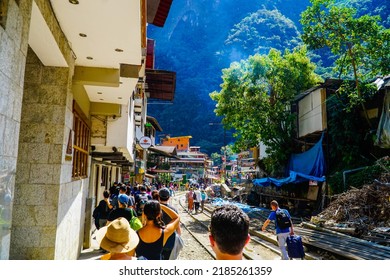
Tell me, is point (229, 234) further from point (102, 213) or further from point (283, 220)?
point (102, 213)

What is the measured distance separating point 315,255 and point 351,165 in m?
7.95

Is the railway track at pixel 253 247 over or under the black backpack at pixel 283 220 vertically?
under

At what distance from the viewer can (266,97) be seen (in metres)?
20.7

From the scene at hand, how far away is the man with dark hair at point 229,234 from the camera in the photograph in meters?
2.13

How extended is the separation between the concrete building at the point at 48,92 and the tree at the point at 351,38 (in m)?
12.1

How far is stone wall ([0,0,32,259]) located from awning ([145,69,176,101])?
16.8m

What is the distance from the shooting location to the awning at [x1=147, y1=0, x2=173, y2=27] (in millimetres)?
9247

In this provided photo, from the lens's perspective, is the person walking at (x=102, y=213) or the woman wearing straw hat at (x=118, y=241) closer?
the woman wearing straw hat at (x=118, y=241)

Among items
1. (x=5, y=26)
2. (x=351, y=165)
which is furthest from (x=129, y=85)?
(x=351, y=165)

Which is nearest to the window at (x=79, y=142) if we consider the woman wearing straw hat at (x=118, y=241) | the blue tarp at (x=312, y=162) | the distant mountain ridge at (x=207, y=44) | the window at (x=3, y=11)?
the window at (x=3, y=11)

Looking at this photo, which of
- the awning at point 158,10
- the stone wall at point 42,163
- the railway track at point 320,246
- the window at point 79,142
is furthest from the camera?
the awning at point 158,10

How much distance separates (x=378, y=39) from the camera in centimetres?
1376

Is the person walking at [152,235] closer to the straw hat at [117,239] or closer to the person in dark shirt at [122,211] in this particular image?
the straw hat at [117,239]

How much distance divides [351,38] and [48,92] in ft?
47.2
